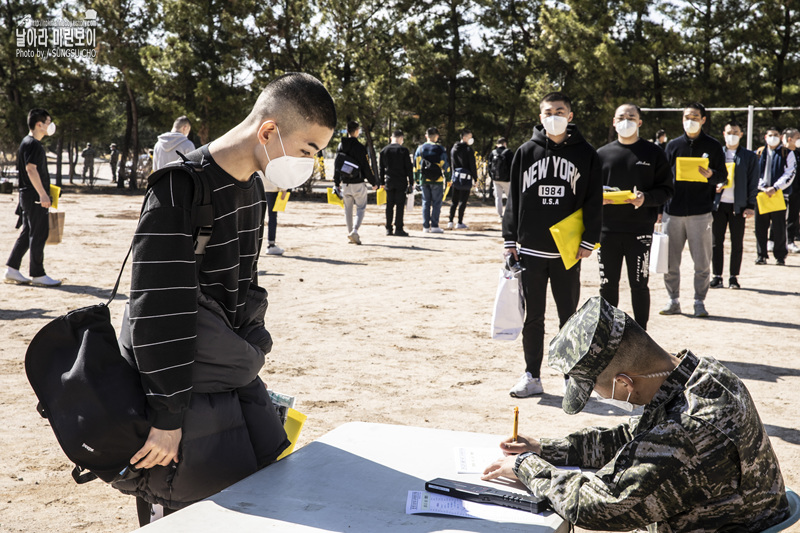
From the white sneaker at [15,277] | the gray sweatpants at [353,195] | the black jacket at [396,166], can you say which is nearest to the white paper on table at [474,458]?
the white sneaker at [15,277]

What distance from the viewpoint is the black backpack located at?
7.30 feet

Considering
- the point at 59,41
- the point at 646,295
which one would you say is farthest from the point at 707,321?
the point at 59,41

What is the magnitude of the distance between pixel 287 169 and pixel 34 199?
771 centimetres

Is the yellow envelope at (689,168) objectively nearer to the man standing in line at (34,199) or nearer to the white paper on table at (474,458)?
the white paper on table at (474,458)

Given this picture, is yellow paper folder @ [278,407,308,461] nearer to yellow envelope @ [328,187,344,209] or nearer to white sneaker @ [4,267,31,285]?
white sneaker @ [4,267,31,285]

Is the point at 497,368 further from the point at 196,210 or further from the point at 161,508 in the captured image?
the point at 196,210

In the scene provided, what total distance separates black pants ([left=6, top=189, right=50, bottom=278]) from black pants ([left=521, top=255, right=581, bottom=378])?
6.31 m

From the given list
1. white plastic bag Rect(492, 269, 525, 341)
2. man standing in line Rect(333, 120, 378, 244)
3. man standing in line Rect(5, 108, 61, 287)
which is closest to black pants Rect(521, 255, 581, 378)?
white plastic bag Rect(492, 269, 525, 341)

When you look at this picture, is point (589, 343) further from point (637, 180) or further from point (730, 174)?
point (730, 174)

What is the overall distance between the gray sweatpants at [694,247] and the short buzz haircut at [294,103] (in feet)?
22.1

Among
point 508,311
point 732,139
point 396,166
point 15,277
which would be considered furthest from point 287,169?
point 396,166

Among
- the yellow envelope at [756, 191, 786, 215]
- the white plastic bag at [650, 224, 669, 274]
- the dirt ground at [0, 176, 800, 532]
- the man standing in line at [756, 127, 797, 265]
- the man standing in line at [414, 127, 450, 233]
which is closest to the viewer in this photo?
the dirt ground at [0, 176, 800, 532]

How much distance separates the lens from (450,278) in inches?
Result: 423

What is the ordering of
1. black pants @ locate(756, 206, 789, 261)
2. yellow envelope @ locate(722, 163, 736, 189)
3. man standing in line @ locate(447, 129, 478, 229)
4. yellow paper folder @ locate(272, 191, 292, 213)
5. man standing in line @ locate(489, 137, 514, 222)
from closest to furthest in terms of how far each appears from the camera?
1. yellow envelope @ locate(722, 163, 736, 189)
2. yellow paper folder @ locate(272, 191, 292, 213)
3. black pants @ locate(756, 206, 789, 261)
4. man standing in line @ locate(489, 137, 514, 222)
5. man standing in line @ locate(447, 129, 478, 229)
